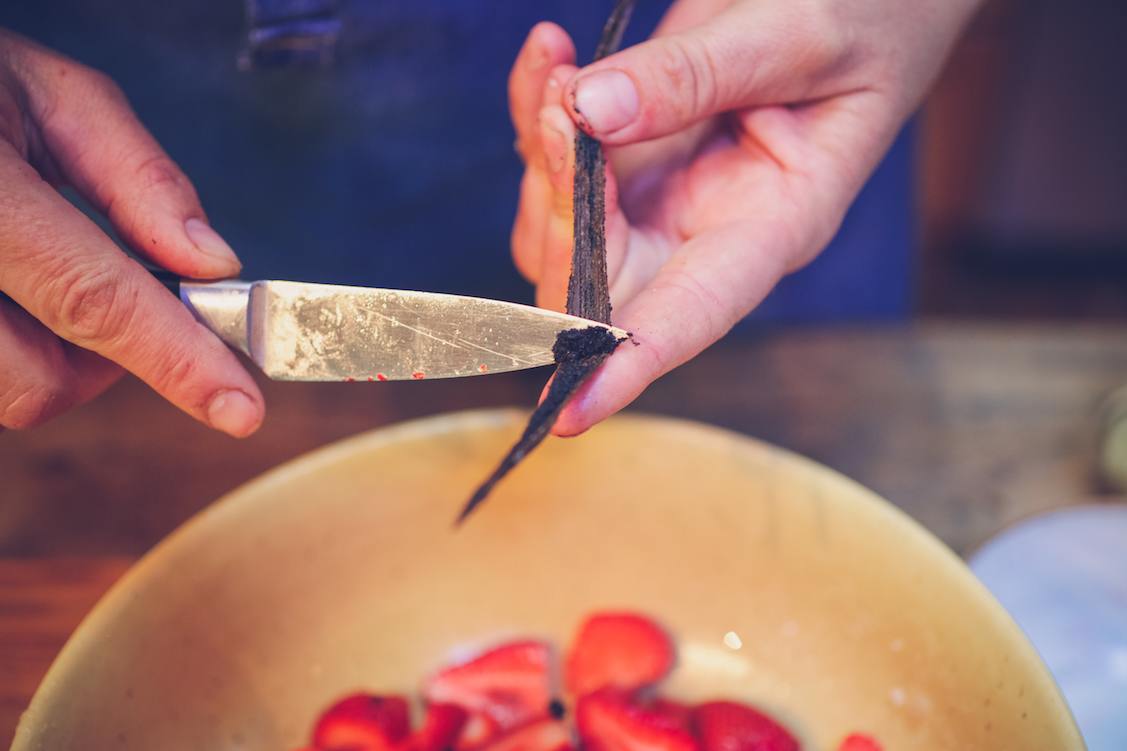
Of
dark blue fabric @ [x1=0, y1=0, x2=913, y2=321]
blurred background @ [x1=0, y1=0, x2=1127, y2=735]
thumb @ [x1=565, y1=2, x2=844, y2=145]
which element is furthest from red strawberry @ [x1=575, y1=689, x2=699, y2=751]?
dark blue fabric @ [x1=0, y1=0, x2=913, y2=321]

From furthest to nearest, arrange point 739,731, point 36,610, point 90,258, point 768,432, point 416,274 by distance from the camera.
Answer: point 416,274
point 768,432
point 36,610
point 739,731
point 90,258

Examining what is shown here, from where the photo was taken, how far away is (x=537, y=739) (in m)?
0.72

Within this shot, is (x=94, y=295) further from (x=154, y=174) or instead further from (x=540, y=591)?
(x=540, y=591)

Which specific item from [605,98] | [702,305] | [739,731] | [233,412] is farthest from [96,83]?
[739,731]

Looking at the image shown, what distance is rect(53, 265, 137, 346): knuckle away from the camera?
1.93 ft

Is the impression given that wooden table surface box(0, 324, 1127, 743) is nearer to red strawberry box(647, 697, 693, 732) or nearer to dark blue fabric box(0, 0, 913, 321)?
dark blue fabric box(0, 0, 913, 321)

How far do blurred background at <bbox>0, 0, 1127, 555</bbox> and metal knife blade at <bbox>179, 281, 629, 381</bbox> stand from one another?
1.41 ft

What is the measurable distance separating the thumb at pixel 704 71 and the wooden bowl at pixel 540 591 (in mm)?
305

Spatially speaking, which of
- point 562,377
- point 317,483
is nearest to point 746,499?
point 562,377

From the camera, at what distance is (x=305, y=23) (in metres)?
0.90

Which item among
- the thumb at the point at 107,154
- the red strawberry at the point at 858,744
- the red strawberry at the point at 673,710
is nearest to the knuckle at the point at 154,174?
the thumb at the point at 107,154

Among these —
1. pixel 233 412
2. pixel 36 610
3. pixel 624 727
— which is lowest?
pixel 36 610

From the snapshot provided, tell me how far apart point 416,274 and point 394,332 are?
0.60m

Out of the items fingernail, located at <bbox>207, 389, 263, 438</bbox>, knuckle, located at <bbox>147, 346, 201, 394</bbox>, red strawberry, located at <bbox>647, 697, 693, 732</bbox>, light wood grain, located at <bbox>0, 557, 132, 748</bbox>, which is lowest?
light wood grain, located at <bbox>0, 557, 132, 748</bbox>
